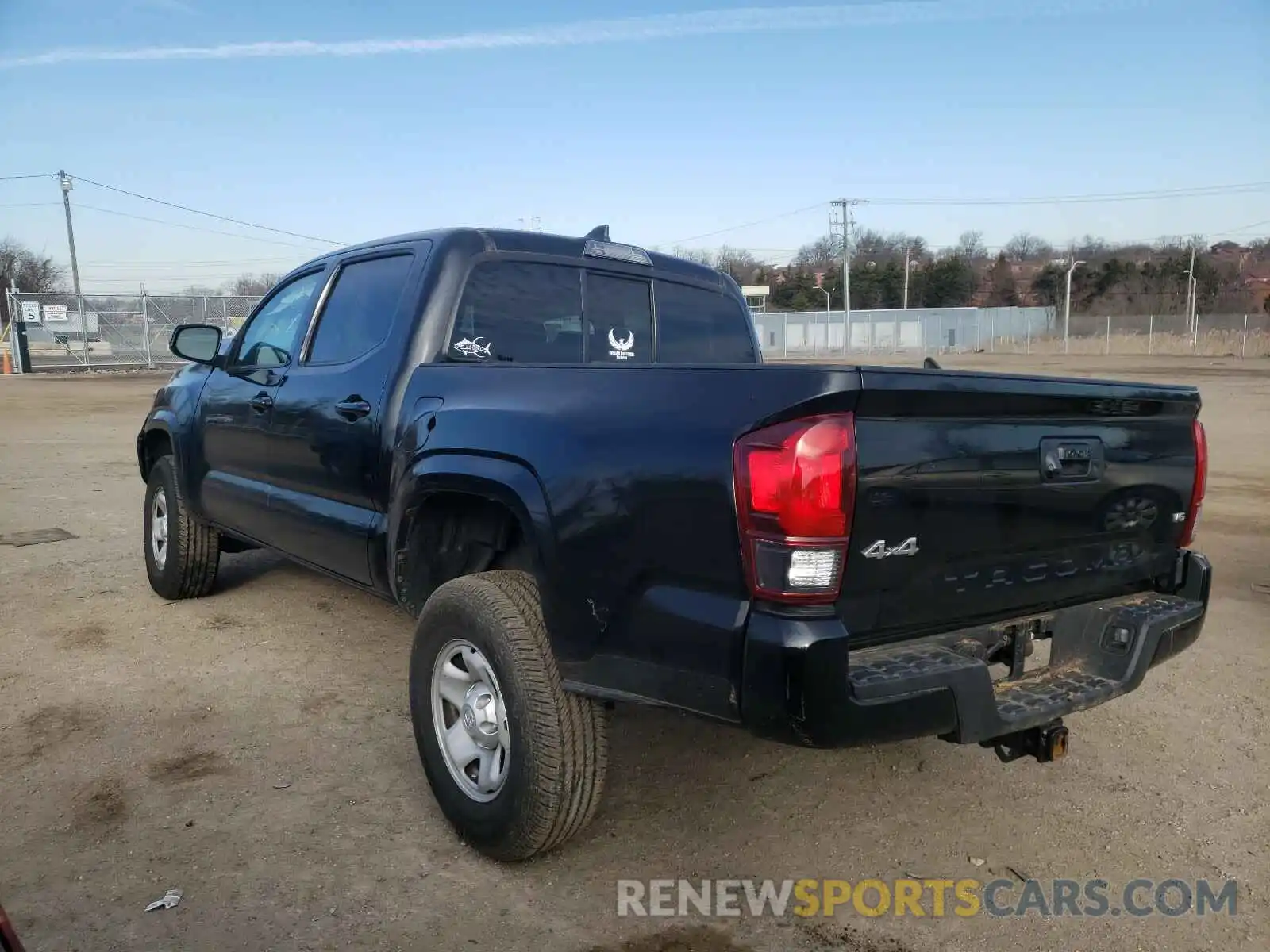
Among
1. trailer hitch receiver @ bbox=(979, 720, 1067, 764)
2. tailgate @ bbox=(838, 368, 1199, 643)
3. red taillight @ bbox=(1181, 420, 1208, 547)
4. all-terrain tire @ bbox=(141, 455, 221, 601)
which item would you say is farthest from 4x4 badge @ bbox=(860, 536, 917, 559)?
all-terrain tire @ bbox=(141, 455, 221, 601)

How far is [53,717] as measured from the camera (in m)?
4.00

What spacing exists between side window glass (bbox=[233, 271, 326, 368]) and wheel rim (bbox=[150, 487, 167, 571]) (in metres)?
1.28

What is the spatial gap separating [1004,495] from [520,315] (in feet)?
6.50

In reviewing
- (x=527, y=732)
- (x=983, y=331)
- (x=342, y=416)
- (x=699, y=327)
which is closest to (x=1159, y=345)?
(x=983, y=331)

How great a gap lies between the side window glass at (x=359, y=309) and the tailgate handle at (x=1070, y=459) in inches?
92.3

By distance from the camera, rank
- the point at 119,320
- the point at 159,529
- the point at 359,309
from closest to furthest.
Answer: the point at 359,309 < the point at 159,529 < the point at 119,320

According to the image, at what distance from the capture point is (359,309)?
3994 millimetres

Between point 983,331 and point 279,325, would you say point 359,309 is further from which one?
point 983,331

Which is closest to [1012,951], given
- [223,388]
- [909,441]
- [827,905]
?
[827,905]

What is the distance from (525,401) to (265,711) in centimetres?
210

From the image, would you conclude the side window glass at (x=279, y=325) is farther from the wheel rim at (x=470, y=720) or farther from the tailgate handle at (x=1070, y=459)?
the tailgate handle at (x=1070, y=459)

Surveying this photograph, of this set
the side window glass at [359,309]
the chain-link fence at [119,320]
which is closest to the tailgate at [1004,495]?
the side window glass at [359,309]

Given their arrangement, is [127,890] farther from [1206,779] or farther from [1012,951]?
[1206,779]

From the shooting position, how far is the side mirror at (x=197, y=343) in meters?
4.89
